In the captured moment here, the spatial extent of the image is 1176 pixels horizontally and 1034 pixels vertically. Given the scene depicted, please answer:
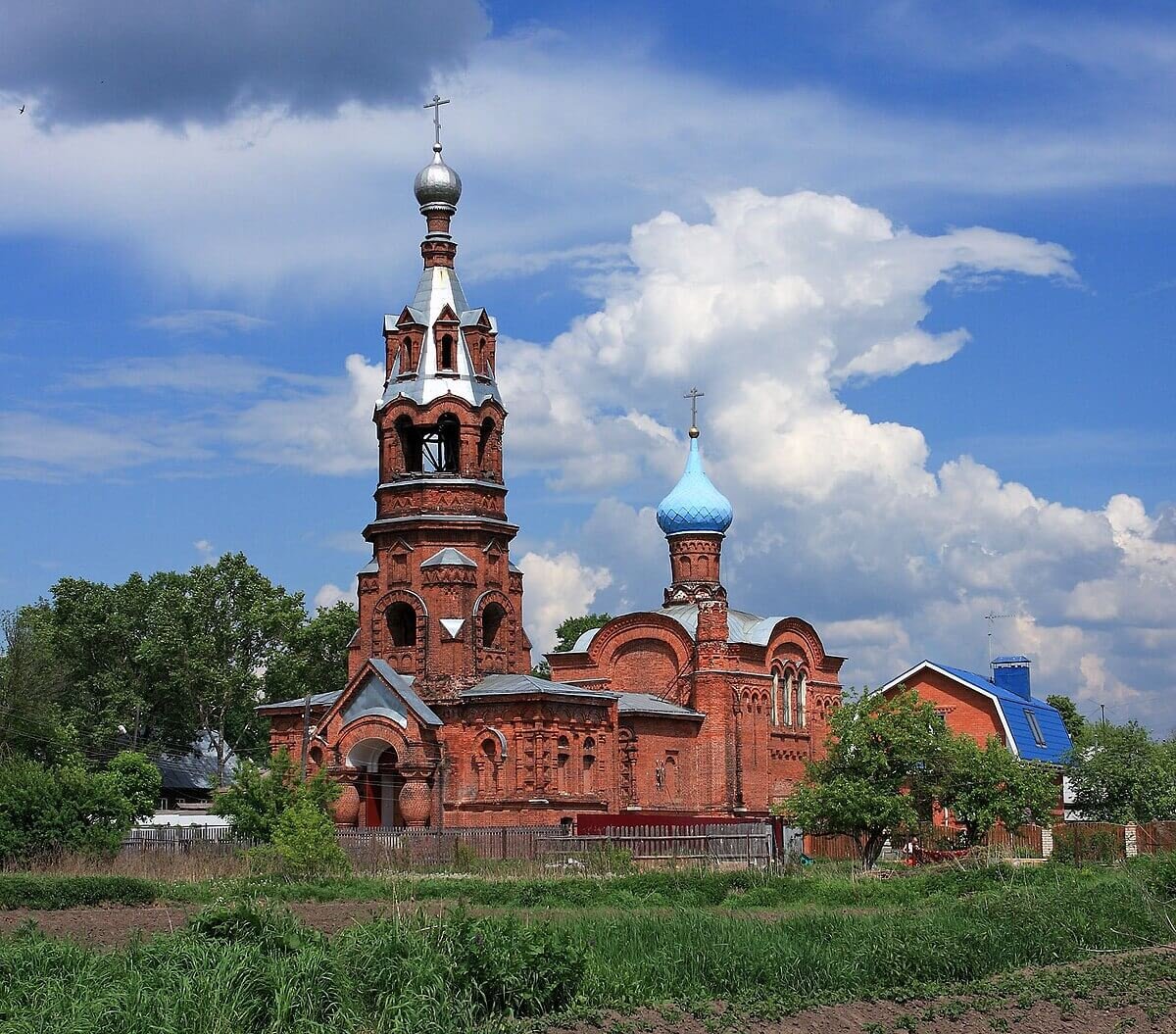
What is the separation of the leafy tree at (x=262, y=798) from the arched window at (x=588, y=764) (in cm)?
972

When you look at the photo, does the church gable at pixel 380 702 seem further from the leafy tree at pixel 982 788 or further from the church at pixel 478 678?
the leafy tree at pixel 982 788

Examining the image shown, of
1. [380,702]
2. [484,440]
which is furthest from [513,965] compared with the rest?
[484,440]

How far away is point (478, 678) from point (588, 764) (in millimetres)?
3613

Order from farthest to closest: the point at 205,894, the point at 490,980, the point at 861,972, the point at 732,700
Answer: the point at 732,700 → the point at 205,894 → the point at 861,972 → the point at 490,980

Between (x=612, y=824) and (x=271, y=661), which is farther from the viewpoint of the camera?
(x=271, y=661)

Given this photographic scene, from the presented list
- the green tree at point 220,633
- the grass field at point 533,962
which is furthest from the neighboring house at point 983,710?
the grass field at point 533,962

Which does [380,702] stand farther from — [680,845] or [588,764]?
[680,845]

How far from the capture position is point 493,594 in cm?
4391

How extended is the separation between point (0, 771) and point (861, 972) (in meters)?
19.7

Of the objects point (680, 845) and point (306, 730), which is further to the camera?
point (306, 730)

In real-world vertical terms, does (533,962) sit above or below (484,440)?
below

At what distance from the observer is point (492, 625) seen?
44.6 m

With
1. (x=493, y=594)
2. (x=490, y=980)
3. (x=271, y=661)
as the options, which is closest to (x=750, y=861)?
(x=493, y=594)

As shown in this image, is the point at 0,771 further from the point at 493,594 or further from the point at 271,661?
the point at 271,661
